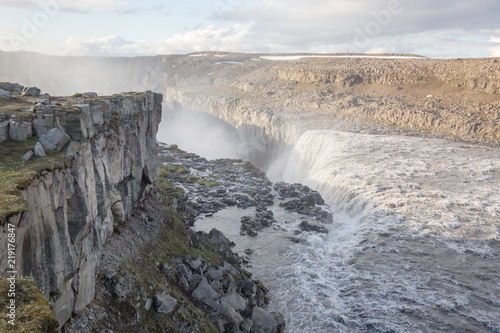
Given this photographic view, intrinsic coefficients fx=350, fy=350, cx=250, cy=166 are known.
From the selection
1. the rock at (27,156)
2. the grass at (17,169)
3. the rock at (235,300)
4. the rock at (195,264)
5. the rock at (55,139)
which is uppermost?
the rock at (55,139)

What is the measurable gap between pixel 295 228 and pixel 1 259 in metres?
29.6

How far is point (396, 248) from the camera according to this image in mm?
28297

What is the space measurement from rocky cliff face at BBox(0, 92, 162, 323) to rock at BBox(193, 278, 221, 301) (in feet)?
19.8

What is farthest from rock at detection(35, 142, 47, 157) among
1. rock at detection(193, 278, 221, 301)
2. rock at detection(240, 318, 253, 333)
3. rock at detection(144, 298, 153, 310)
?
rock at detection(240, 318, 253, 333)

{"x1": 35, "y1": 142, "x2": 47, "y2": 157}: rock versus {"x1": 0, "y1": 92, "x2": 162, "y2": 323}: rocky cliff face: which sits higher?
{"x1": 35, "y1": 142, "x2": 47, "y2": 157}: rock

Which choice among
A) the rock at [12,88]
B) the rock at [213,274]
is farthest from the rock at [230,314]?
the rock at [12,88]

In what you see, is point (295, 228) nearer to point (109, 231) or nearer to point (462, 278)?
point (462, 278)

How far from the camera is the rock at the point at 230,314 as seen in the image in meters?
19.4

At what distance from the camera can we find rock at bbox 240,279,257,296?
2309cm

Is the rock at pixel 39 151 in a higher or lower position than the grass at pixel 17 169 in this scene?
higher

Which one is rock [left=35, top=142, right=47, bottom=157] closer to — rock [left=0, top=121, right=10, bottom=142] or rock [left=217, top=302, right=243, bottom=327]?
rock [left=0, top=121, right=10, bottom=142]

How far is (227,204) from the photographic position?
43.1 m

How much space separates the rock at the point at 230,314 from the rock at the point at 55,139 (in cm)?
1211

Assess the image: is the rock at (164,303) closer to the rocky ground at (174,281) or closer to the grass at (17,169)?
the rocky ground at (174,281)
